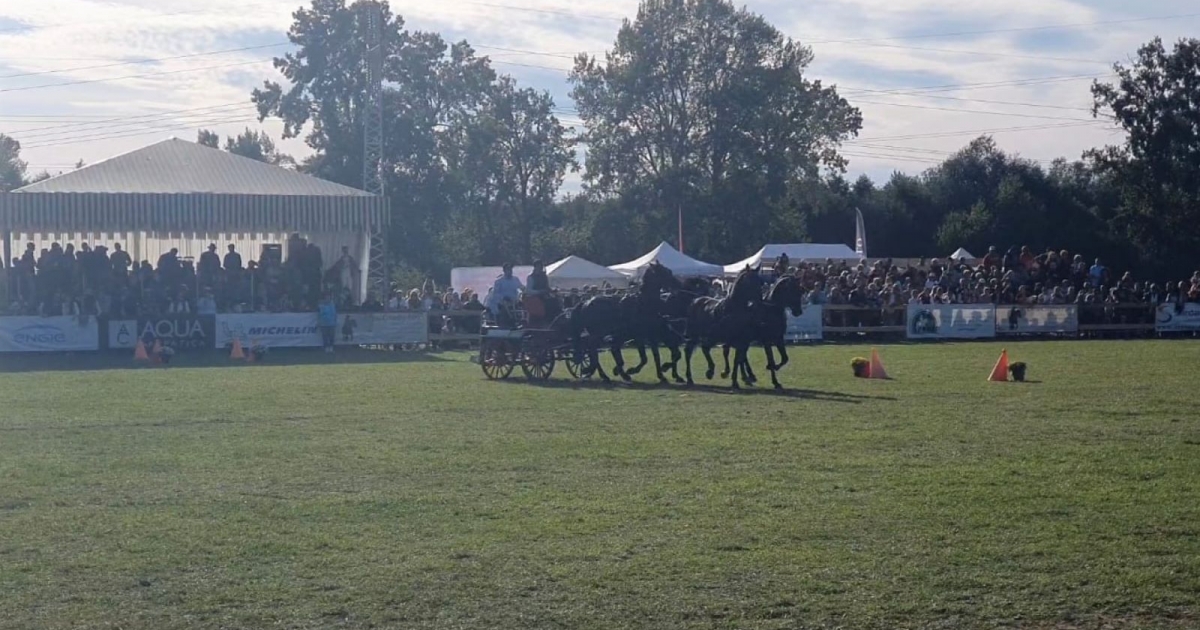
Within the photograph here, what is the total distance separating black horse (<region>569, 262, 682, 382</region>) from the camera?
22953mm

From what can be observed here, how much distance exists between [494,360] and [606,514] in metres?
14.2

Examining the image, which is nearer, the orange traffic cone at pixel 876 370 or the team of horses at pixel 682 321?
the team of horses at pixel 682 321

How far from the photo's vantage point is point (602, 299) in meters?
23.1

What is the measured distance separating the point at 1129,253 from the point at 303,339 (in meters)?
46.1

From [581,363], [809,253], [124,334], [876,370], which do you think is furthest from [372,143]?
[876,370]

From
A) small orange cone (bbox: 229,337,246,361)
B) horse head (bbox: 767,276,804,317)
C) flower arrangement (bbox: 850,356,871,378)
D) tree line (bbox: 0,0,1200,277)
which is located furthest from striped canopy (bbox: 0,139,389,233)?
tree line (bbox: 0,0,1200,277)

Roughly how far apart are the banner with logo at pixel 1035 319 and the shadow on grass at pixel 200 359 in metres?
15.8

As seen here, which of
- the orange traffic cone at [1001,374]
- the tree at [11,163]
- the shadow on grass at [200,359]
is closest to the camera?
the orange traffic cone at [1001,374]

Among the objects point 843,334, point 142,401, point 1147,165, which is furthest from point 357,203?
point 1147,165

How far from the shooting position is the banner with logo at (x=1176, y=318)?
40.8 meters

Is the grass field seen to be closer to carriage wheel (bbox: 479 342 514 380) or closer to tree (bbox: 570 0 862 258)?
carriage wheel (bbox: 479 342 514 380)

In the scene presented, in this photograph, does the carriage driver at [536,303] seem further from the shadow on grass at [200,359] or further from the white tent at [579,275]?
the white tent at [579,275]

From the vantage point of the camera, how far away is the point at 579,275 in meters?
44.7

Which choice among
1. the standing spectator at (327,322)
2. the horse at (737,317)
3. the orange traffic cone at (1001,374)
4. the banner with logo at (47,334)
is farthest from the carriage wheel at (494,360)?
the banner with logo at (47,334)
